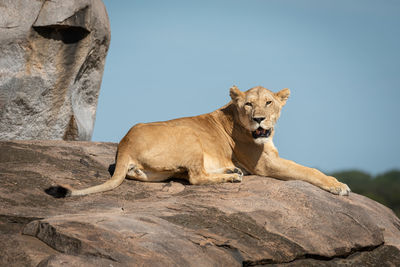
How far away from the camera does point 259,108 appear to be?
22.4 feet

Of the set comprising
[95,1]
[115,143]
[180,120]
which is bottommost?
[115,143]

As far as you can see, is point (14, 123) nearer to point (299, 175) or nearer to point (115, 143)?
point (115, 143)

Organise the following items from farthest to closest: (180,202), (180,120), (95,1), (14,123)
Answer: (95,1), (14,123), (180,120), (180,202)

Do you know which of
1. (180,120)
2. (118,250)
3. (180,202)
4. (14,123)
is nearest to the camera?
(118,250)

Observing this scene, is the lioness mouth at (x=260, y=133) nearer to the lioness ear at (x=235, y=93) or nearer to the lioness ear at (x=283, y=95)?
the lioness ear at (x=235, y=93)

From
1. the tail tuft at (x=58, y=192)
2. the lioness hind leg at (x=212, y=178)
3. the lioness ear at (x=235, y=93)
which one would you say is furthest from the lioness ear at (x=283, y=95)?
the tail tuft at (x=58, y=192)

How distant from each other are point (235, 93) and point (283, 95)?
27.9 inches

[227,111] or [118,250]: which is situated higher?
[227,111]

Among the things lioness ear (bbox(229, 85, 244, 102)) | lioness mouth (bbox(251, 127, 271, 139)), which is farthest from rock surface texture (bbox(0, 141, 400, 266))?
lioness ear (bbox(229, 85, 244, 102))

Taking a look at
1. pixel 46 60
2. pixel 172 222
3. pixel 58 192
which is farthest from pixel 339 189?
pixel 46 60

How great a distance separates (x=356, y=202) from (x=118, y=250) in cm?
358

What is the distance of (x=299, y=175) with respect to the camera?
6781 mm

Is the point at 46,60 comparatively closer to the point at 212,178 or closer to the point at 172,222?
the point at 212,178

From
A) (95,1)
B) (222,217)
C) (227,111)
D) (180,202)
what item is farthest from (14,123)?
(222,217)
